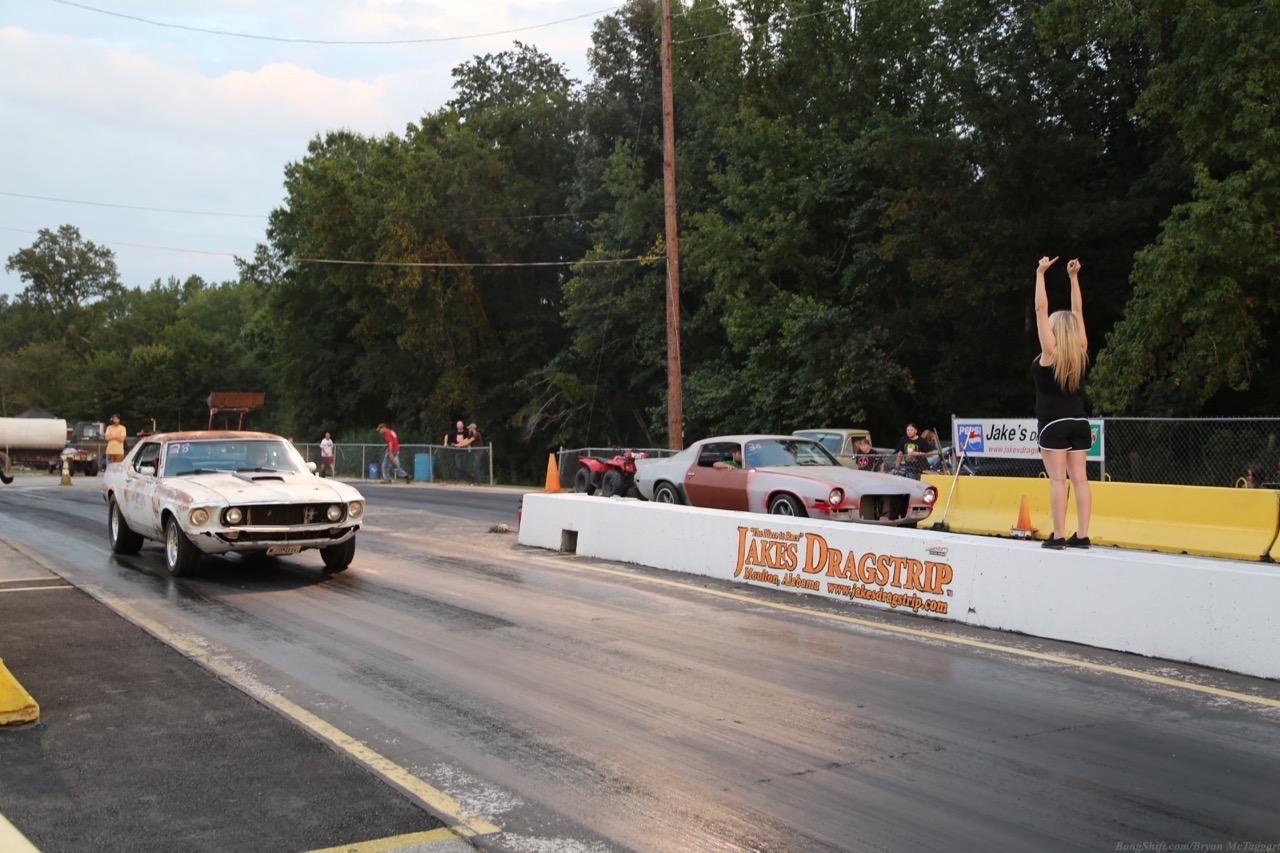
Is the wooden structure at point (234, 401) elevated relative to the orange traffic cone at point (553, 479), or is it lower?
elevated

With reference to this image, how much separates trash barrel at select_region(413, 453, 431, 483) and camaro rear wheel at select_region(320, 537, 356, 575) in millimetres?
23624

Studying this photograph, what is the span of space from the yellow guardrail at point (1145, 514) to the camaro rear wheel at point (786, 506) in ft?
5.35

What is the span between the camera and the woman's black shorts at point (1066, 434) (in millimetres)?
8250

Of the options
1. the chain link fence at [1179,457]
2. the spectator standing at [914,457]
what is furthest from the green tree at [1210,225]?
the spectator standing at [914,457]

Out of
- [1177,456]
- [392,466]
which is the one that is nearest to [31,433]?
[392,466]

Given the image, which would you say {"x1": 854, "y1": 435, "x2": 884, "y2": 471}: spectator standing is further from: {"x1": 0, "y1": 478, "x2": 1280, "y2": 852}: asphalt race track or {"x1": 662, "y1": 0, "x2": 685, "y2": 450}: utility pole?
{"x1": 0, "y1": 478, "x2": 1280, "y2": 852}: asphalt race track

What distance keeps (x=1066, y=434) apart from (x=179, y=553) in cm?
852

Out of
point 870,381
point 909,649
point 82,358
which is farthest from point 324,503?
point 82,358

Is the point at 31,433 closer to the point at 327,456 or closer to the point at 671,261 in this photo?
the point at 327,456

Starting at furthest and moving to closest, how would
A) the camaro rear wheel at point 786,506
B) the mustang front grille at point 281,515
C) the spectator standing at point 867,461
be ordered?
the spectator standing at point 867,461 → the camaro rear wheel at point 786,506 → the mustang front grille at point 281,515

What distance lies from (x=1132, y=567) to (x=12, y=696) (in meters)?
6.98

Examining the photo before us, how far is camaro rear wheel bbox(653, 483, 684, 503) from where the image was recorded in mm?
17125

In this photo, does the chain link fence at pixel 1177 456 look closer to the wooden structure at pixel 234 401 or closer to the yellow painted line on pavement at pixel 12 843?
the yellow painted line on pavement at pixel 12 843

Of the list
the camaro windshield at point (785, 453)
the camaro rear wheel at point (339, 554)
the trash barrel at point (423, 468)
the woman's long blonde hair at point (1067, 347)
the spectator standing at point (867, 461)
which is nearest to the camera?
the woman's long blonde hair at point (1067, 347)
